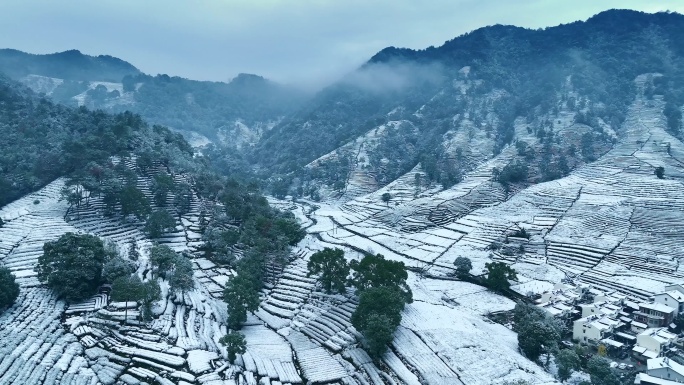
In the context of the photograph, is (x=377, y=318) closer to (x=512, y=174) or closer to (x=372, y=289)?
(x=372, y=289)

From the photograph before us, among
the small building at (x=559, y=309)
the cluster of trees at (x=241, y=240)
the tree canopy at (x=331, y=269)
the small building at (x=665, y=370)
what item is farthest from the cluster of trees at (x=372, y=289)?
the small building at (x=665, y=370)

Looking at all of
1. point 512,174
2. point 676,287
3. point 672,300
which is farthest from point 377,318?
point 512,174

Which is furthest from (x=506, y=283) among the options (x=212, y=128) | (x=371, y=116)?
(x=212, y=128)

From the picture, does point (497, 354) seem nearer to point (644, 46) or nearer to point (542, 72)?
point (542, 72)

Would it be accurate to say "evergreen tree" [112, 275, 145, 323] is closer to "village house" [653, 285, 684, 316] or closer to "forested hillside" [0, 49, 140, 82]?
"village house" [653, 285, 684, 316]

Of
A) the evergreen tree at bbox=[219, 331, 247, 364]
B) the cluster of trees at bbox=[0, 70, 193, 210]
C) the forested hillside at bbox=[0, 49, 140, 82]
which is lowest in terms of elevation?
the evergreen tree at bbox=[219, 331, 247, 364]

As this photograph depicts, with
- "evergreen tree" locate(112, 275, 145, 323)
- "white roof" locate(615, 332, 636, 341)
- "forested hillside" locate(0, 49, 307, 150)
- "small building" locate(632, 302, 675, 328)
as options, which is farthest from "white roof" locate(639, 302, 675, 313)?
"forested hillside" locate(0, 49, 307, 150)

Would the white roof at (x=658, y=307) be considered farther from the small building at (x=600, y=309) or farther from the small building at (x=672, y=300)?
the small building at (x=600, y=309)
